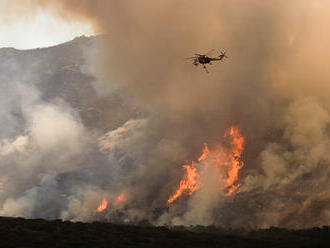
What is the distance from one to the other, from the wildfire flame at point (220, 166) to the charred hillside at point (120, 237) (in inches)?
1721

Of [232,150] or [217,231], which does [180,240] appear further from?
[232,150]

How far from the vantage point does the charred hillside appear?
100938mm

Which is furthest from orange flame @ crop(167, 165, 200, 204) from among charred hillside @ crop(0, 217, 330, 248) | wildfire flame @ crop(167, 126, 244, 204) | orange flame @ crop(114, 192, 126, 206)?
charred hillside @ crop(0, 217, 330, 248)

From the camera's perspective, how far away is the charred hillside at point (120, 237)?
10094cm

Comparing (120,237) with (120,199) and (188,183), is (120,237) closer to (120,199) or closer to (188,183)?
(188,183)

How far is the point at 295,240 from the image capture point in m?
121

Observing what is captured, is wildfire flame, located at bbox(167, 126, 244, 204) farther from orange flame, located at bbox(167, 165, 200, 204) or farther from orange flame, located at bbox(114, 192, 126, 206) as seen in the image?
orange flame, located at bbox(114, 192, 126, 206)

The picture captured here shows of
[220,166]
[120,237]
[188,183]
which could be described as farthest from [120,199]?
[120,237]

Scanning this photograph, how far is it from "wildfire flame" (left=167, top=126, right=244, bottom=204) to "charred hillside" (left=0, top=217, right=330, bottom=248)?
143 ft

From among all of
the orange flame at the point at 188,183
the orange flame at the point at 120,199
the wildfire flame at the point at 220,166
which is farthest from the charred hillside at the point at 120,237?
the orange flame at the point at 120,199

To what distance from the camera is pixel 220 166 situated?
181m

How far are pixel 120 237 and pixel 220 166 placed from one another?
75.3 m

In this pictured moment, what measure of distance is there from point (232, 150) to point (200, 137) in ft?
52.4

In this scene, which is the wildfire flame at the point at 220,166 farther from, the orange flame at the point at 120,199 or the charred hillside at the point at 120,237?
the charred hillside at the point at 120,237
